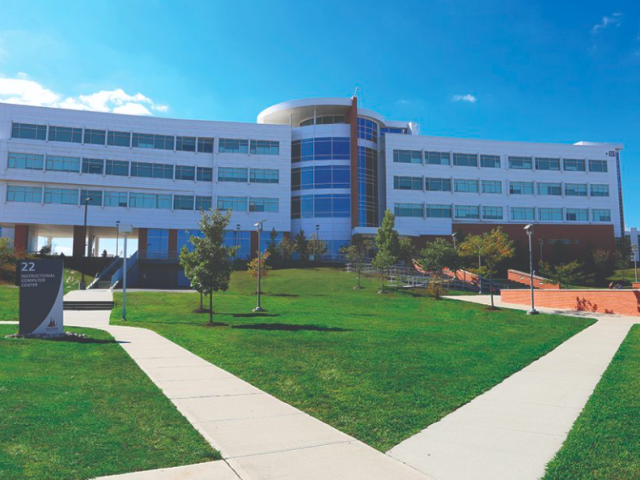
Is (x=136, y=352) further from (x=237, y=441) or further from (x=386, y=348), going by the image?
(x=237, y=441)

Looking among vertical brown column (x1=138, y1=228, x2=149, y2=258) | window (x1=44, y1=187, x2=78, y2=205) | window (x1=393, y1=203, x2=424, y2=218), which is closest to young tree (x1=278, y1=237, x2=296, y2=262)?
window (x1=393, y1=203, x2=424, y2=218)

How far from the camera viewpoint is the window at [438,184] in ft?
220

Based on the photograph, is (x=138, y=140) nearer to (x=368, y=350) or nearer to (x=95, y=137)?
(x=95, y=137)

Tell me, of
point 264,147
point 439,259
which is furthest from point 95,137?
point 439,259

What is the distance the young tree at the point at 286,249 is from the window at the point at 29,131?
3142cm

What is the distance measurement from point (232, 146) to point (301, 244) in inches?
657

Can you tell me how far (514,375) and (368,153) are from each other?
59.2 meters

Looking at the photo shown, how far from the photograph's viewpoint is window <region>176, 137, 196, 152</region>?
6194cm

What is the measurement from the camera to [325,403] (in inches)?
304

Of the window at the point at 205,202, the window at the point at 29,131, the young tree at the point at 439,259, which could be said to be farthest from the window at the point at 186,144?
the young tree at the point at 439,259

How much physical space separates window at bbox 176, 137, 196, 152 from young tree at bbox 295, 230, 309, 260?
18.3 m

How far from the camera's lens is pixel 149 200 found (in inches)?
2367

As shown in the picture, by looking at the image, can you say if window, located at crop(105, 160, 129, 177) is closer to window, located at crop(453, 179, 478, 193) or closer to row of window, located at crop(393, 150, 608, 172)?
row of window, located at crop(393, 150, 608, 172)

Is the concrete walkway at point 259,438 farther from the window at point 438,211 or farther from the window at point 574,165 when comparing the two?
the window at point 574,165
